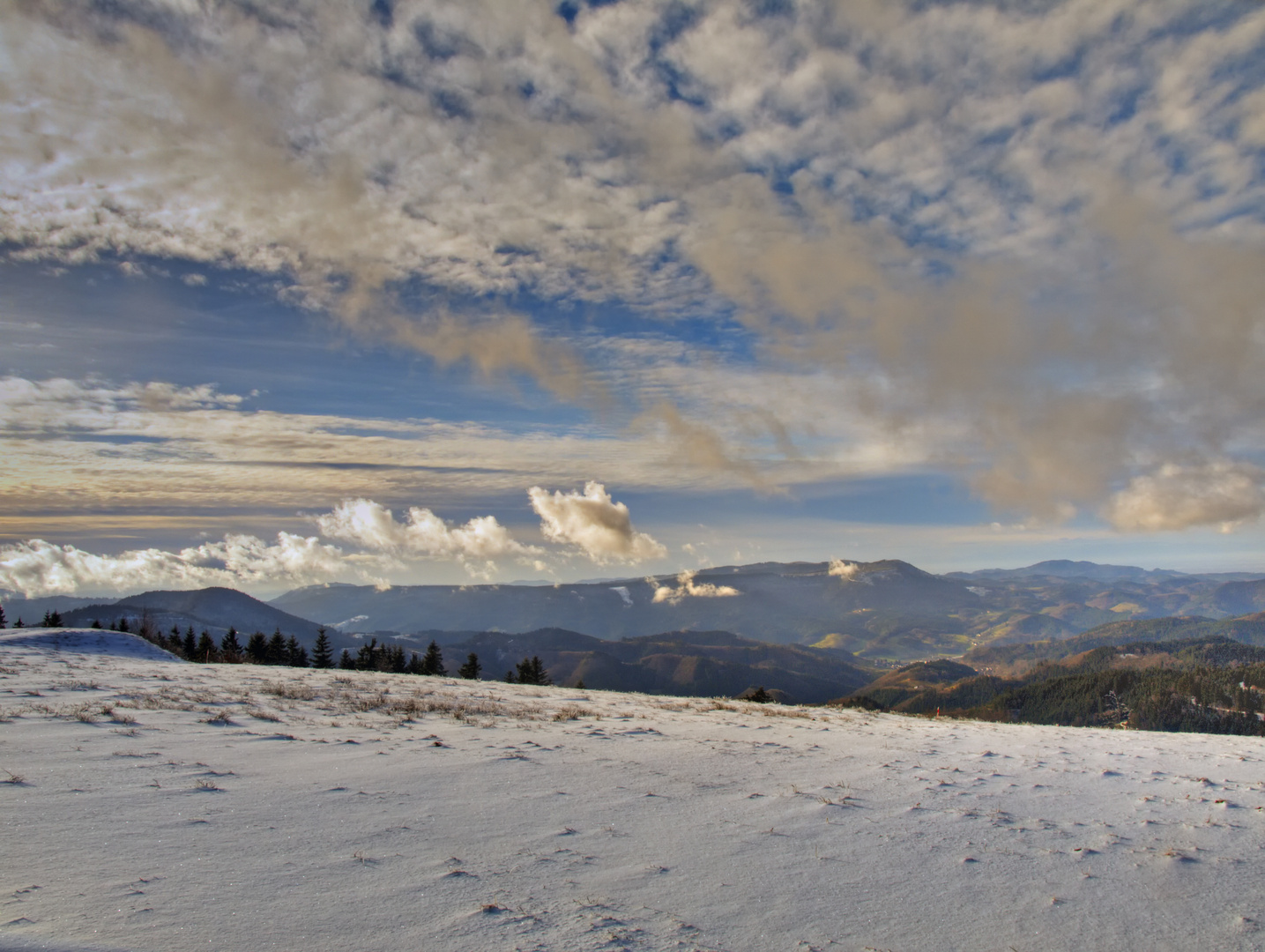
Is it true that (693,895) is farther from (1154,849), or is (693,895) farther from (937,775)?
(937,775)

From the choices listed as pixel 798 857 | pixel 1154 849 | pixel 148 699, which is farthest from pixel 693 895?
pixel 148 699

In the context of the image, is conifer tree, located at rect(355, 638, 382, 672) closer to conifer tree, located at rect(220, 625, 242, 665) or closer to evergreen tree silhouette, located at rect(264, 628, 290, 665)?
evergreen tree silhouette, located at rect(264, 628, 290, 665)

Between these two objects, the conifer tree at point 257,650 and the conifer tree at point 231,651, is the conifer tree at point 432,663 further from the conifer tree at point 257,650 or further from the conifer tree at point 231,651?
the conifer tree at point 231,651

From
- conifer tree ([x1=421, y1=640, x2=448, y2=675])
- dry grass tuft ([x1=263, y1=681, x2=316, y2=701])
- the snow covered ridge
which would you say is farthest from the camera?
conifer tree ([x1=421, y1=640, x2=448, y2=675])

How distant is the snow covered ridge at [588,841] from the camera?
17.7 feet

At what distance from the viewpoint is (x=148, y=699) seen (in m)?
17.1

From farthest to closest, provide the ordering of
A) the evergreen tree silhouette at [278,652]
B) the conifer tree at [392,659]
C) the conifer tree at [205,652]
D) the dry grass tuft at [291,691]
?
1. the evergreen tree silhouette at [278,652]
2. the conifer tree at [392,659]
3. the conifer tree at [205,652]
4. the dry grass tuft at [291,691]

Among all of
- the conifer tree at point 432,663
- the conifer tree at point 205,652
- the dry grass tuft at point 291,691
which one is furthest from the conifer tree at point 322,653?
the dry grass tuft at point 291,691

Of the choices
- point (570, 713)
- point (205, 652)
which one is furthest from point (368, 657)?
point (570, 713)

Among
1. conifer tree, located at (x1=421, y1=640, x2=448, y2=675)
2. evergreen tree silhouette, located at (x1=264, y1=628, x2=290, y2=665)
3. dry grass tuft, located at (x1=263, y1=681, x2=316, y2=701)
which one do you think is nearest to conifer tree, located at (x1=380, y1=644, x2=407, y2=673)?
conifer tree, located at (x1=421, y1=640, x2=448, y2=675)

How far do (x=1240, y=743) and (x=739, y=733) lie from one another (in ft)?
52.0

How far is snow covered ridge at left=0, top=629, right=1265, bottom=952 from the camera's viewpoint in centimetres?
539

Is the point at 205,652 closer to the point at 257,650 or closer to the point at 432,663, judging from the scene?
the point at 257,650

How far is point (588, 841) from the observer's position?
7.69m
